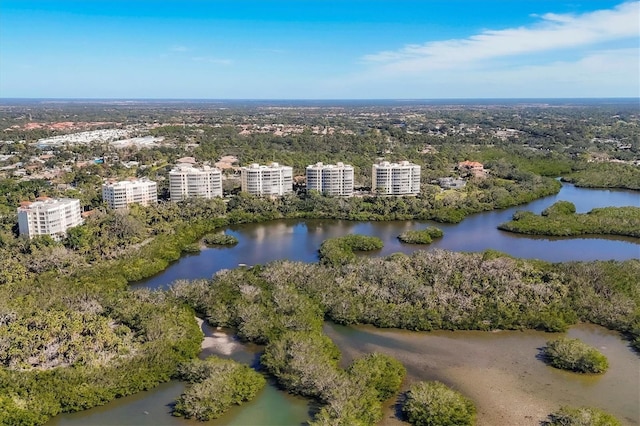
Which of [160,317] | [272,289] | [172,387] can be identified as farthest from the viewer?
[272,289]

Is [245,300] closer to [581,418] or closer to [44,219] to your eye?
[581,418]

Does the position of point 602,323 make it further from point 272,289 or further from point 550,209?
point 550,209

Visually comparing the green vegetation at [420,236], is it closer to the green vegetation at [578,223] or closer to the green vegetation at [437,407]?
the green vegetation at [578,223]

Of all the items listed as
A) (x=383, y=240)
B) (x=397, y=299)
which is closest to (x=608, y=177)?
(x=383, y=240)

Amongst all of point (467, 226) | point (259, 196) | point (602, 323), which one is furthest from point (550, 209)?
point (259, 196)

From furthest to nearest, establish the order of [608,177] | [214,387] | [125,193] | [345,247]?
[608,177], [125,193], [345,247], [214,387]

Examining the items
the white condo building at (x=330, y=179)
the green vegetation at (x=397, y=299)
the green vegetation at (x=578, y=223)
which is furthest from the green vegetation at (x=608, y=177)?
the green vegetation at (x=397, y=299)
